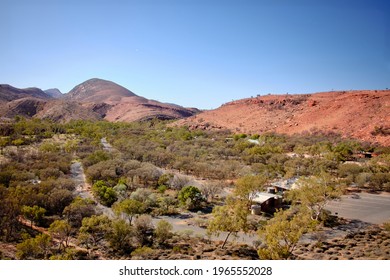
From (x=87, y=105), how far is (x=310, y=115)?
74975 mm

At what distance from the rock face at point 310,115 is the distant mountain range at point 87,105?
30.2 metres

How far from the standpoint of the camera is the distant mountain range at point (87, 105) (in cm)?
6881

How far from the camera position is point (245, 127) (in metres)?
56.2

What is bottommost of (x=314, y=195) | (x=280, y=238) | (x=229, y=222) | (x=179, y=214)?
(x=179, y=214)

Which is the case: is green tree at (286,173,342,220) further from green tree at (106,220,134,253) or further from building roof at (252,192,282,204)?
green tree at (106,220,134,253)

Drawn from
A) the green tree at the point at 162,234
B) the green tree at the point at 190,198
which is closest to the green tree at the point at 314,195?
the green tree at the point at 190,198

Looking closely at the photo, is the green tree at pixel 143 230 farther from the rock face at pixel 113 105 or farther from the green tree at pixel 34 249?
the rock face at pixel 113 105

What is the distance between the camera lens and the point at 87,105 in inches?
3807

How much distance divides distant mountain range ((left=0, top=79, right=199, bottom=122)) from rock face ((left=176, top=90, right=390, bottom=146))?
30.2 metres

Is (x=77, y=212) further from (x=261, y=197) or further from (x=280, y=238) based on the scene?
(x=261, y=197)

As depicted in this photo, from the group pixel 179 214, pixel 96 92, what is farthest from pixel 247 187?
pixel 96 92

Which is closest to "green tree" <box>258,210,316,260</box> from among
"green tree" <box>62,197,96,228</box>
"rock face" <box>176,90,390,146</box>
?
"green tree" <box>62,197,96,228</box>

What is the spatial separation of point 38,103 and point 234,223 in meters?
79.5

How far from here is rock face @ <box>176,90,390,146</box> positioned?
134 ft
